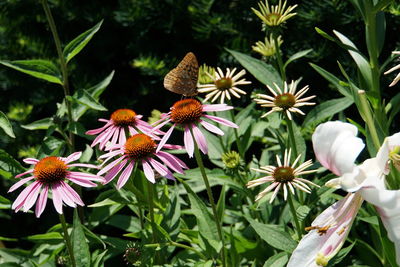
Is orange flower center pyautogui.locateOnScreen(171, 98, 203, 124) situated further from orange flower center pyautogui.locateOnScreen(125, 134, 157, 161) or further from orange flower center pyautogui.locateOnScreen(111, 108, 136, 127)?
orange flower center pyautogui.locateOnScreen(111, 108, 136, 127)

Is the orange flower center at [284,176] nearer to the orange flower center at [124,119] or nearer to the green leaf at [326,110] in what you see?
the green leaf at [326,110]

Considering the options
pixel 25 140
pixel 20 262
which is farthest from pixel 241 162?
pixel 25 140

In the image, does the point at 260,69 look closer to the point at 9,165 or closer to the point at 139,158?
the point at 139,158

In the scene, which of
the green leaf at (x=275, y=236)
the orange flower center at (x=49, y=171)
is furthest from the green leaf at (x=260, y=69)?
the orange flower center at (x=49, y=171)

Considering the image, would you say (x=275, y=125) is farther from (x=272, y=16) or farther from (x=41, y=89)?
(x=41, y=89)

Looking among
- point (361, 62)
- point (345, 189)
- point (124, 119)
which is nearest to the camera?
point (345, 189)

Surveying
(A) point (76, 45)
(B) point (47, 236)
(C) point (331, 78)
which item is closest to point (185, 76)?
(C) point (331, 78)
